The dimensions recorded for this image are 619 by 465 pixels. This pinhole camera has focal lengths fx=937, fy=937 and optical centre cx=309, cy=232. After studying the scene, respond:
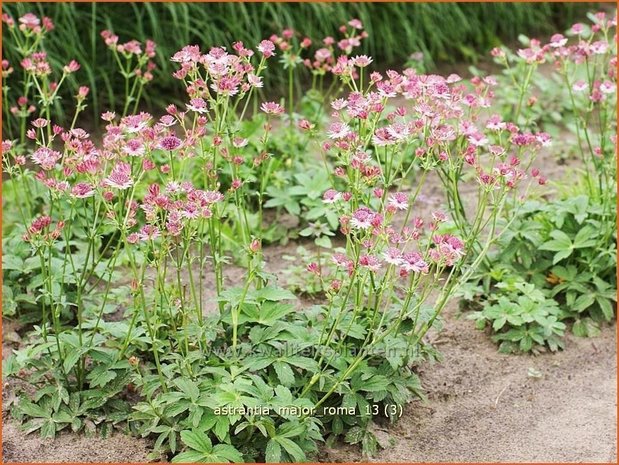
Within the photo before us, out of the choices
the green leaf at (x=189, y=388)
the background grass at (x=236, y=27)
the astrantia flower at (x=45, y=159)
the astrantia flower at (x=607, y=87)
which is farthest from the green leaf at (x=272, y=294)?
the background grass at (x=236, y=27)

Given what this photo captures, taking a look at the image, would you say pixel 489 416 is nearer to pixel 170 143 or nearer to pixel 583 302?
pixel 583 302

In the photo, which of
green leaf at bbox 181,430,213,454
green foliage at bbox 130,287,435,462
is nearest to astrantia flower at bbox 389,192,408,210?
green foliage at bbox 130,287,435,462

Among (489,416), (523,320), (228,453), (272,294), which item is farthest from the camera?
(523,320)

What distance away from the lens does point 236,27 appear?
4715 millimetres

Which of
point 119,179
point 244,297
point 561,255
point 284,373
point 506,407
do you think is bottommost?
point 506,407

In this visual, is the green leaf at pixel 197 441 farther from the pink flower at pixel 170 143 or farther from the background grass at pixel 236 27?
the background grass at pixel 236 27

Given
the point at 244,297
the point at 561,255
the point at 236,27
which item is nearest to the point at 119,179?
the point at 244,297

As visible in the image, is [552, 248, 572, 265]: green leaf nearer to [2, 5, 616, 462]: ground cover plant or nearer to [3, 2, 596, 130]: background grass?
[2, 5, 616, 462]: ground cover plant

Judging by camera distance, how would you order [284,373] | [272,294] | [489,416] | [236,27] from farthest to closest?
[236,27], [489,416], [272,294], [284,373]

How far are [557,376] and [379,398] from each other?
0.83m

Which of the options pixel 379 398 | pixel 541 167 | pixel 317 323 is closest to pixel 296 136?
pixel 541 167

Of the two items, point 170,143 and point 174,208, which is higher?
point 170,143

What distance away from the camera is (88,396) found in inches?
99.2

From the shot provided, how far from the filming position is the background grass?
4453mm
